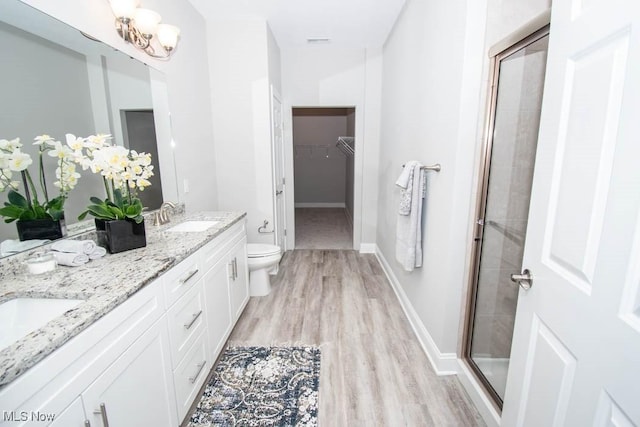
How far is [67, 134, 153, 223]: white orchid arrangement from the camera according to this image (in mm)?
1335

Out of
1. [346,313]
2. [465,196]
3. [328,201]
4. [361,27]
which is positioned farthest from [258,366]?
[328,201]

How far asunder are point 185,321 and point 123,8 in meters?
1.82

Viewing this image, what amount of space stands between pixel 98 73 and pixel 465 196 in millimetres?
2167

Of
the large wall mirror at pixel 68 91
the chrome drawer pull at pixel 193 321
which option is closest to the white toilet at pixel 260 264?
the large wall mirror at pixel 68 91

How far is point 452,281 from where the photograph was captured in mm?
1719

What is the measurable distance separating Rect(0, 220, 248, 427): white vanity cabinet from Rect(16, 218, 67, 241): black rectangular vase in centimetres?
59

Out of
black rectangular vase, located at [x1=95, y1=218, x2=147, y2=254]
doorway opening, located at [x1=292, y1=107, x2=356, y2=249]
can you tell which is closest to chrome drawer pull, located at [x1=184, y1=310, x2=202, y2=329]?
black rectangular vase, located at [x1=95, y1=218, x2=147, y2=254]

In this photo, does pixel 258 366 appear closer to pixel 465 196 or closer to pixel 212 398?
pixel 212 398

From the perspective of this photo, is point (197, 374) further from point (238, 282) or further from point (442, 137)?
point (442, 137)

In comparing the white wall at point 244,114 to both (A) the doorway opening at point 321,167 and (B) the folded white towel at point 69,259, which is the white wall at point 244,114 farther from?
(A) the doorway opening at point 321,167

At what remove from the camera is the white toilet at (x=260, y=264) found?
2.70 m

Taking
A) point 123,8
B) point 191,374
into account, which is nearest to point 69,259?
point 191,374

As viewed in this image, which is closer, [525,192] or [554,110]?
[554,110]

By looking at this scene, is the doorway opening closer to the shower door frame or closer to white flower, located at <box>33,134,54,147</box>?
the shower door frame
